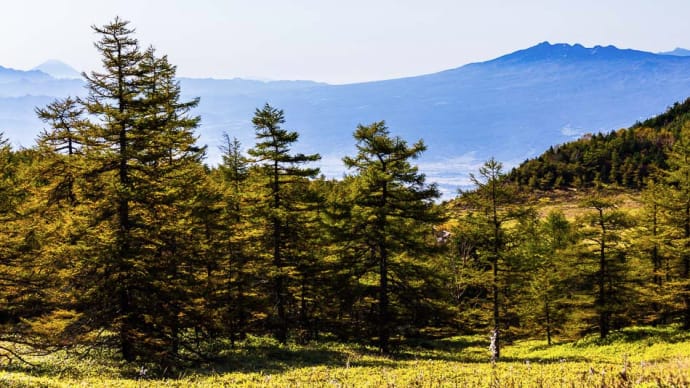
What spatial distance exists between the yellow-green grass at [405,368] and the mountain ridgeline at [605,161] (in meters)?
71.6

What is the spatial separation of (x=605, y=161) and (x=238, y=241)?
104329mm

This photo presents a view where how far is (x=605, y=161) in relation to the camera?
109 metres

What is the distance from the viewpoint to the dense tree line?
19.4 m

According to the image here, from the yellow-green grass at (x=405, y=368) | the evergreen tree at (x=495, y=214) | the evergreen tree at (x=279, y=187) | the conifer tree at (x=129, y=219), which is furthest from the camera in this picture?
the evergreen tree at (x=495, y=214)

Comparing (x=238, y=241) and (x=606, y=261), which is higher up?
(x=238, y=241)

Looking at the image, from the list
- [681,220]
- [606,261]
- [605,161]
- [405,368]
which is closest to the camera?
[405,368]

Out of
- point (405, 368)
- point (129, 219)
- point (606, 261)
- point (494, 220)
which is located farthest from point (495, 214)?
point (129, 219)

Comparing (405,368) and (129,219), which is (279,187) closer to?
(129,219)

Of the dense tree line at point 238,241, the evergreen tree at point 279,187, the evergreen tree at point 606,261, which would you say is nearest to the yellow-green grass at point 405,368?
the dense tree line at point 238,241

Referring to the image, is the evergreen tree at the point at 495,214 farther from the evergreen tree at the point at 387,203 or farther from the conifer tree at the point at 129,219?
the conifer tree at the point at 129,219

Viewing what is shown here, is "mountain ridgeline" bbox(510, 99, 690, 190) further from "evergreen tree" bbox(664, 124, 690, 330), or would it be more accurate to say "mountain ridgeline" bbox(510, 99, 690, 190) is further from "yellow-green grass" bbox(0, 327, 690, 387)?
"yellow-green grass" bbox(0, 327, 690, 387)

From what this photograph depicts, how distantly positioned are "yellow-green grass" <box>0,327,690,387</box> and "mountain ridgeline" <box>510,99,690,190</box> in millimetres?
71580

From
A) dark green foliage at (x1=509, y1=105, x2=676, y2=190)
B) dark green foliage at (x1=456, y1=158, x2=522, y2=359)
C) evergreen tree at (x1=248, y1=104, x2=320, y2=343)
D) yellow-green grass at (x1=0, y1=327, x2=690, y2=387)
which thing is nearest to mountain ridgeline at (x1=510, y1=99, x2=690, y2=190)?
dark green foliage at (x1=509, y1=105, x2=676, y2=190)

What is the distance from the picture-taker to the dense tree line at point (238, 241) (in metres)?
19.4
